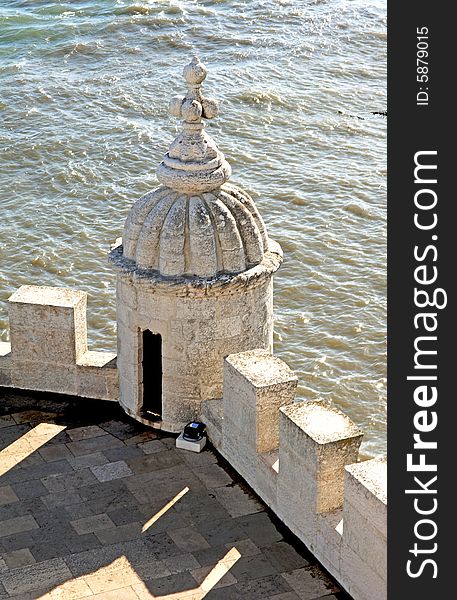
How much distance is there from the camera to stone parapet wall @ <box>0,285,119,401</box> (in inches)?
720

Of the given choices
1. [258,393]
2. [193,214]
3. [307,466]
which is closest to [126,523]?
[258,393]

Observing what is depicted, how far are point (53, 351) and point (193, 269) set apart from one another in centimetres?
281

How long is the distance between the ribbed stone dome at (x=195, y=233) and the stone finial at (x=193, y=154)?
203 millimetres

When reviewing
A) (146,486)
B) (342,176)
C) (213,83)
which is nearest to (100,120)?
(213,83)

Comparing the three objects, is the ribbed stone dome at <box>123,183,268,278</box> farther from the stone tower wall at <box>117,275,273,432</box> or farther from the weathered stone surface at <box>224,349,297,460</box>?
the weathered stone surface at <box>224,349,297,460</box>

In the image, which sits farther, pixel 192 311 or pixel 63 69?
pixel 63 69

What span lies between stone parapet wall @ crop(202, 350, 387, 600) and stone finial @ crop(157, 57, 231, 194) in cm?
219

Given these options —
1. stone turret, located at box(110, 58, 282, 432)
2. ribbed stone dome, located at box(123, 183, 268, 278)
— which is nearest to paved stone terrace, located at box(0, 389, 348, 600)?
stone turret, located at box(110, 58, 282, 432)

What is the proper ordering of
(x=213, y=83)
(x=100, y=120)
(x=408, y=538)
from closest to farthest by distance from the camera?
(x=408, y=538), (x=100, y=120), (x=213, y=83)

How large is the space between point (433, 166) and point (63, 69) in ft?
100.0

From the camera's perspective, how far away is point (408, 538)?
13.2 m

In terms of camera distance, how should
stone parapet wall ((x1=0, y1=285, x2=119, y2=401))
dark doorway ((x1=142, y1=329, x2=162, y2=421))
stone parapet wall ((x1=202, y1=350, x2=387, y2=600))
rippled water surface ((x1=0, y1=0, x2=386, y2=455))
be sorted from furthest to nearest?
rippled water surface ((x1=0, y1=0, x2=386, y2=455)) → stone parapet wall ((x1=0, y1=285, x2=119, y2=401)) → dark doorway ((x1=142, y1=329, x2=162, y2=421)) → stone parapet wall ((x1=202, y1=350, x2=387, y2=600))

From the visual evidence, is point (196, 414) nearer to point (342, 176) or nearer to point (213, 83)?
point (342, 176)

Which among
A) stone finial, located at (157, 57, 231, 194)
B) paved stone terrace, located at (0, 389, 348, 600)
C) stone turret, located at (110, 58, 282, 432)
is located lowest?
paved stone terrace, located at (0, 389, 348, 600)
